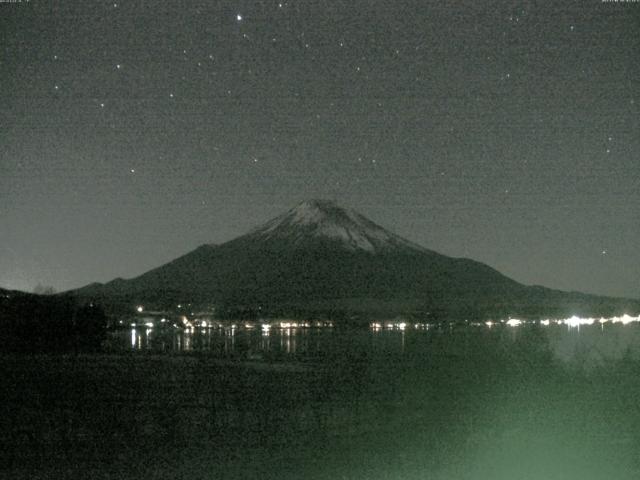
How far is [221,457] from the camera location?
13.5 metres

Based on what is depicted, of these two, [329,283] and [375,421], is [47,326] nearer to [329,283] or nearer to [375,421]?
[375,421]

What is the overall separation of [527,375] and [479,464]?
602 centimetres

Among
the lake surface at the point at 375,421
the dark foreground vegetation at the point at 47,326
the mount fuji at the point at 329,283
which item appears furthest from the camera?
the mount fuji at the point at 329,283

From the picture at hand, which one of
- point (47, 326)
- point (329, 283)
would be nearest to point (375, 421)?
point (47, 326)

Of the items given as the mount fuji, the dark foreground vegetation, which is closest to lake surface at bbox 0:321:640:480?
the dark foreground vegetation

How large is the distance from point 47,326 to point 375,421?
116 feet

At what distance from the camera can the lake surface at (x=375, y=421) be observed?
495 inches

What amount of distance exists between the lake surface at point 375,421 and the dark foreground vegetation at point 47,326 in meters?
20.4

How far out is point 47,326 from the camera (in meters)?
49.4

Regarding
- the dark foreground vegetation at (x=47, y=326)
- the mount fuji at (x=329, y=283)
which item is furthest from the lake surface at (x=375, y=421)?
the mount fuji at (x=329, y=283)

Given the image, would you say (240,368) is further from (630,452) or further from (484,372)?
(630,452)

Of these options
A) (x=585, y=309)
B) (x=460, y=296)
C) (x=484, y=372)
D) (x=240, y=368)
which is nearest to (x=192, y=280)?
(x=460, y=296)

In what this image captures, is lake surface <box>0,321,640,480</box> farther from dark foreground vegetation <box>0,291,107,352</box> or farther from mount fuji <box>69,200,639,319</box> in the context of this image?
mount fuji <box>69,200,639,319</box>

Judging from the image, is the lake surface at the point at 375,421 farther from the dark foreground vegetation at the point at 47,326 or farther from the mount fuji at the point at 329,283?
the mount fuji at the point at 329,283
